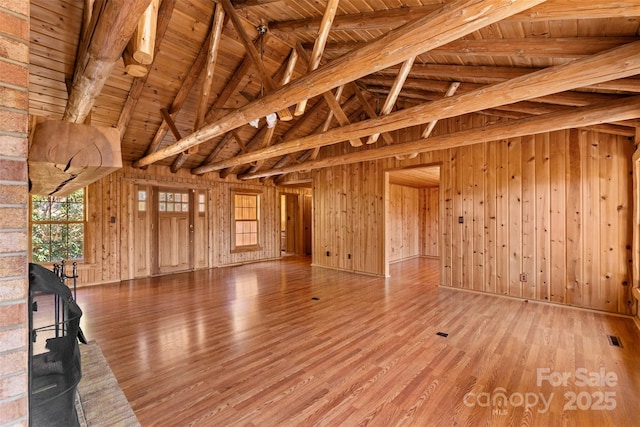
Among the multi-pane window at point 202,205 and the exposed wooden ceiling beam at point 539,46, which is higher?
the exposed wooden ceiling beam at point 539,46

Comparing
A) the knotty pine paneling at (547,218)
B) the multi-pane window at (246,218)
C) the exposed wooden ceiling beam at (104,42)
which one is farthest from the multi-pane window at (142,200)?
the knotty pine paneling at (547,218)

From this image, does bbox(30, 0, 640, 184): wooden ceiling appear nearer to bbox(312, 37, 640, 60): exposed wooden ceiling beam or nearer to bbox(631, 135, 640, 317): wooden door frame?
bbox(312, 37, 640, 60): exposed wooden ceiling beam

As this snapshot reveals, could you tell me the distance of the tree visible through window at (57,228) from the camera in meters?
5.31

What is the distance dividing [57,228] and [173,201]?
7.37 ft

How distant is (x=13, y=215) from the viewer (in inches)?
39.8

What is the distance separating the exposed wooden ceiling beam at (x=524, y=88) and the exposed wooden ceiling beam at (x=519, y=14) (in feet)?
1.23

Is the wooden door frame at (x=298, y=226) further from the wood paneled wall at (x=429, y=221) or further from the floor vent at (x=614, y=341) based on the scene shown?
the floor vent at (x=614, y=341)

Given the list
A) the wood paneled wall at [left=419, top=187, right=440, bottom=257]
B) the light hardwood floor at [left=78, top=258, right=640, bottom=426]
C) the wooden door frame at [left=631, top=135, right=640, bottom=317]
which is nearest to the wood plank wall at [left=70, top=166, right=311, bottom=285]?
the light hardwood floor at [left=78, top=258, right=640, bottom=426]

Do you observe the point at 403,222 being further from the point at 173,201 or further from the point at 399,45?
the point at 399,45

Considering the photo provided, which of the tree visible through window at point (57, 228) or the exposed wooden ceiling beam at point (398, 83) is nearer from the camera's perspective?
the exposed wooden ceiling beam at point (398, 83)

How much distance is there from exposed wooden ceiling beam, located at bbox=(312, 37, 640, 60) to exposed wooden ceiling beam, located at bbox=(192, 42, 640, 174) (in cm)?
41

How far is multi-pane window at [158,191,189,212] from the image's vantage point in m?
7.04

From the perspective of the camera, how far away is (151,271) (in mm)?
6812

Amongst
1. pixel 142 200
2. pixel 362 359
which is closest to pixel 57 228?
pixel 142 200
